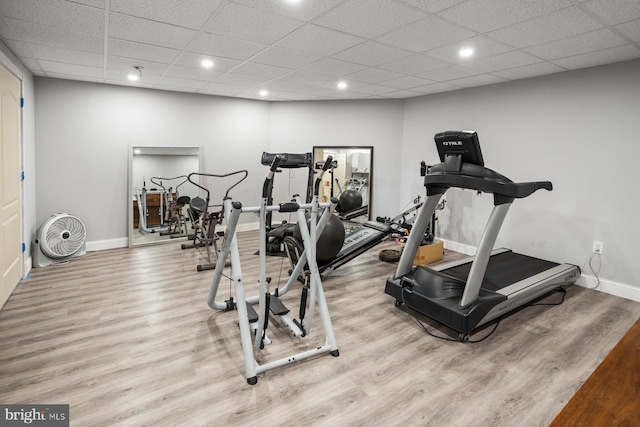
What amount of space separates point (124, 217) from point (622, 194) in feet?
20.2

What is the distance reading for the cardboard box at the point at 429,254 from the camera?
4.52 metres

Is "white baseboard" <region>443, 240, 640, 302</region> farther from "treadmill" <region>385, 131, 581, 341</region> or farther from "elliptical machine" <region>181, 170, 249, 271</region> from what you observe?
"elliptical machine" <region>181, 170, 249, 271</region>

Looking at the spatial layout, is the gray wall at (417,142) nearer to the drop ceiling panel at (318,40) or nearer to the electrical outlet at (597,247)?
the electrical outlet at (597,247)

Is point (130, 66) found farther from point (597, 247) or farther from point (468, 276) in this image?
point (597, 247)

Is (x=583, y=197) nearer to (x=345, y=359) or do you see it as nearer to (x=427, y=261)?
(x=427, y=261)

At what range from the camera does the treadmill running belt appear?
3336mm

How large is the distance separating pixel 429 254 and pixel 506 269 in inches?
42.7

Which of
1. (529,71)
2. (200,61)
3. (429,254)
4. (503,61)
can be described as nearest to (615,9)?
(503,61)

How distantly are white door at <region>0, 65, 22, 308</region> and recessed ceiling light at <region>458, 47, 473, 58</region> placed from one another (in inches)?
158

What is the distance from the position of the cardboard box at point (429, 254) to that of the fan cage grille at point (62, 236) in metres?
4.37

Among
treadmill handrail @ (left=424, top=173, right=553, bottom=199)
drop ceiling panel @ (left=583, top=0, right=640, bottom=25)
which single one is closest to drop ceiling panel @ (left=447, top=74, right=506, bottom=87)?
drop ceiling panel @ (left=583, top=0, right=640, bottom=25)

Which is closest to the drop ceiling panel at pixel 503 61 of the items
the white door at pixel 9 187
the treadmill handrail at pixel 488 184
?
the treadmill handrail at pixel 488 184

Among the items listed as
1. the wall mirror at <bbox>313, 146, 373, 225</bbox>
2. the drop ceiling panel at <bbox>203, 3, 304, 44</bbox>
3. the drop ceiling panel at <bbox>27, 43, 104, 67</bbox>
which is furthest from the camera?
the wall mirror at <bbox>313, 146, 373, 225</bbox>

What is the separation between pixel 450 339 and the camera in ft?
8.86
